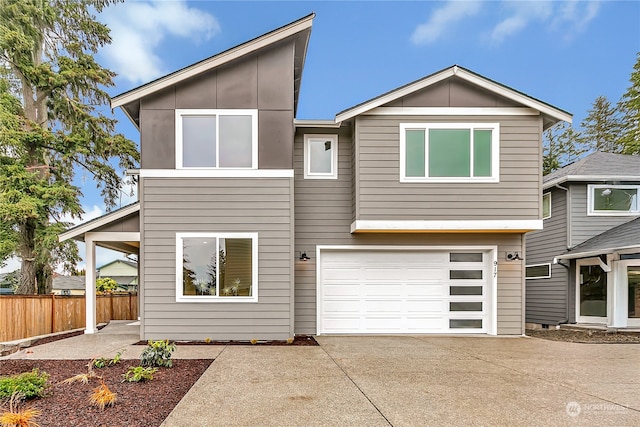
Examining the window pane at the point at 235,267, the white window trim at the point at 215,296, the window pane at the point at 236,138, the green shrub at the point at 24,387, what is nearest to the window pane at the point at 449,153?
the window pane at the point at 236,138

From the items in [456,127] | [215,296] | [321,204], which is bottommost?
[215,296]

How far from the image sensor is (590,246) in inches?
410

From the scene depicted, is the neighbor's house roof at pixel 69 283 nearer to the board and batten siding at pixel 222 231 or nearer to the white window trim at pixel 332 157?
the board and batten siding at pixel 222 231

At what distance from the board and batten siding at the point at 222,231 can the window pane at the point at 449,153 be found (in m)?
3.20

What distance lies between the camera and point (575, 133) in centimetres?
2412

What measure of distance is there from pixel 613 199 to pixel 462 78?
6.67 m

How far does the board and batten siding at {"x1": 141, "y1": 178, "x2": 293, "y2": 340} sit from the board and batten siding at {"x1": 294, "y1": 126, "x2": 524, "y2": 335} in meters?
1.13

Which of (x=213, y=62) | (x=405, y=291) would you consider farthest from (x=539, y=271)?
(x=213, y=62)

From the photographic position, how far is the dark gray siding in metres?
7.89

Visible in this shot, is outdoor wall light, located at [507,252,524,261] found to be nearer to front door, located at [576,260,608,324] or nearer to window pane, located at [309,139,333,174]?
front door, located at [576,260,608,324]

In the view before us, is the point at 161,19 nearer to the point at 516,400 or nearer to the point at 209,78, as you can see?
the point at 209,78

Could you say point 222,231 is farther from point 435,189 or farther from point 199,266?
point 435,189

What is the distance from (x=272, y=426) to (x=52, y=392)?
2787mm

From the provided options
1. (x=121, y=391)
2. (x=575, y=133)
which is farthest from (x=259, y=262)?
(x=575, y=133)
